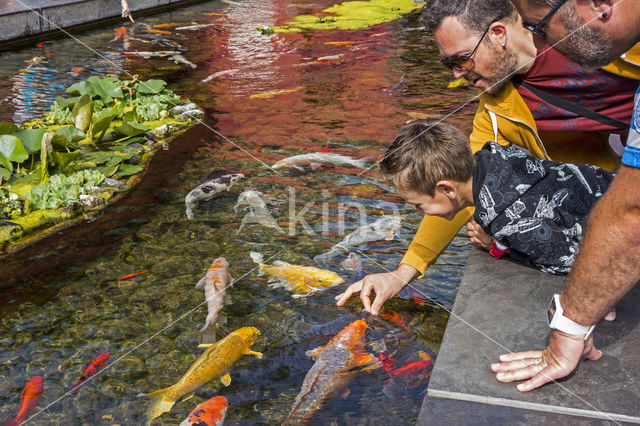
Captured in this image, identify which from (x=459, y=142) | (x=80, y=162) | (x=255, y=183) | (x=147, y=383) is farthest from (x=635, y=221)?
(x=80, y=162)

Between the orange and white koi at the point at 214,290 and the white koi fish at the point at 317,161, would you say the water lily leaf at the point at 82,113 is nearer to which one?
the white koi fish at the point at 317,161

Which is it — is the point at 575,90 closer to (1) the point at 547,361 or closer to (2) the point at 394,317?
(2) the point at 394,317

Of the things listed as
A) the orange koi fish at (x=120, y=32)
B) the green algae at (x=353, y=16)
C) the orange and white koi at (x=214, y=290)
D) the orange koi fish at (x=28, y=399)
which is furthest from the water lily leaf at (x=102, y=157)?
the green algae at (x=353, y=16)

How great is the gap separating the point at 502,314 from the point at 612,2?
1387 millimetres

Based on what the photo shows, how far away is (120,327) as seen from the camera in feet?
12.8

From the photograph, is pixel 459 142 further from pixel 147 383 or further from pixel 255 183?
pixel 255 183

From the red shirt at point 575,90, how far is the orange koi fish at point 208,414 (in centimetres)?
238

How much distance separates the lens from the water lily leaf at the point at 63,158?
5816 millimetres

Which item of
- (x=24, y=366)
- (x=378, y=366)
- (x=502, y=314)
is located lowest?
(x=24, y=366)

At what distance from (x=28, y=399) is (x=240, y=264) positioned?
1.70 m

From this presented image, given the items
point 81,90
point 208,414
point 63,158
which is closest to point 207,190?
point 63,158

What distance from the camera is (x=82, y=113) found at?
266 inches

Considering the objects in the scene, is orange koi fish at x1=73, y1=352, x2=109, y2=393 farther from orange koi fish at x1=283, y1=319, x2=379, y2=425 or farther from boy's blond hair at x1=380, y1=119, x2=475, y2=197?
boy's blond hair at x1=380, y1=119, x2=475, y2=197

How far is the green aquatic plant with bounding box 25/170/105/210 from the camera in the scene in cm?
542
